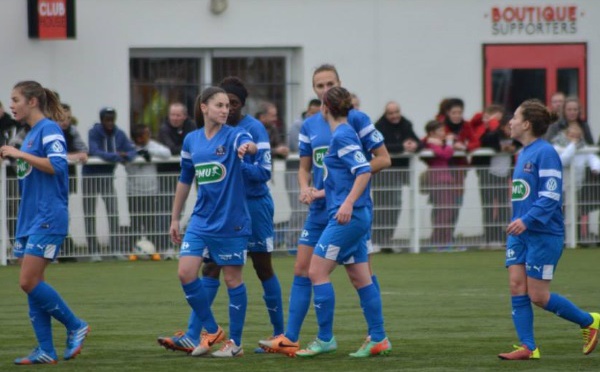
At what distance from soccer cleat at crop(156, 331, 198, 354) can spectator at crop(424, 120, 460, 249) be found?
9.68 meters

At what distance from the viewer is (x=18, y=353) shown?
Answer: 982cm

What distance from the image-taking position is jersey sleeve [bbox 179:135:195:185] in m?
9.74

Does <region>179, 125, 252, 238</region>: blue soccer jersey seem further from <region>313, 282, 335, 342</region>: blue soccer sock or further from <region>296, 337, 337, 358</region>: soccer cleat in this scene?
<region>296, 337, 337, 358</region>: soccer cleat

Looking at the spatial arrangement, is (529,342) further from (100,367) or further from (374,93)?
(374,93)

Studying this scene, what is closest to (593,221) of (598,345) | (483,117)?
(483,117)

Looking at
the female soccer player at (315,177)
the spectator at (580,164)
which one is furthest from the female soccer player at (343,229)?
the spectator at (580,164)

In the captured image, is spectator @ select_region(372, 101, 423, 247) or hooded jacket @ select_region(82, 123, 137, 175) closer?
hooded jacket @ select_region(82, 123, 137, 175)

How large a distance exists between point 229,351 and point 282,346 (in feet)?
1.16

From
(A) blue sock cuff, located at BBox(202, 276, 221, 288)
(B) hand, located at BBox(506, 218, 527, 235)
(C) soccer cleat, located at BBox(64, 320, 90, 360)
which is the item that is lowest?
(C) soccer cleat, located at BBox(64, 320, 90, 360)

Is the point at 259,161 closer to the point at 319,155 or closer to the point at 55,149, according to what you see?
the point at 319,155

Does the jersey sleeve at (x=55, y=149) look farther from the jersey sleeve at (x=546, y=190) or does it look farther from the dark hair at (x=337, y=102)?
the jersey sleeve at (x=546, y=190)

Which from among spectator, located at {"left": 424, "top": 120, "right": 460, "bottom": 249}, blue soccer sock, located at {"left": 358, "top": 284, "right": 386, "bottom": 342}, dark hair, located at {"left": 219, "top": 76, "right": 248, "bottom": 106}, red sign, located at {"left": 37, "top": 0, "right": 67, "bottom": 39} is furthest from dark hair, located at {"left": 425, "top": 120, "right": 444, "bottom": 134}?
blue soccer sock, located at {"left": 358, "top": 284, "right": 386, "bottom": 342}

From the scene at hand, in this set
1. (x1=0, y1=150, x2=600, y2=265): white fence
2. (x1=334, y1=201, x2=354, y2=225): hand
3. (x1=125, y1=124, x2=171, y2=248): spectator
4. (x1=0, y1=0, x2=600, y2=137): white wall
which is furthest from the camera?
(x1=0, y1=0, x2=600, y2=137): white wall

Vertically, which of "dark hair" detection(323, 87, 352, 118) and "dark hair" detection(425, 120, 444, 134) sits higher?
"dark hair" detection(323, 87, 352, 118)
